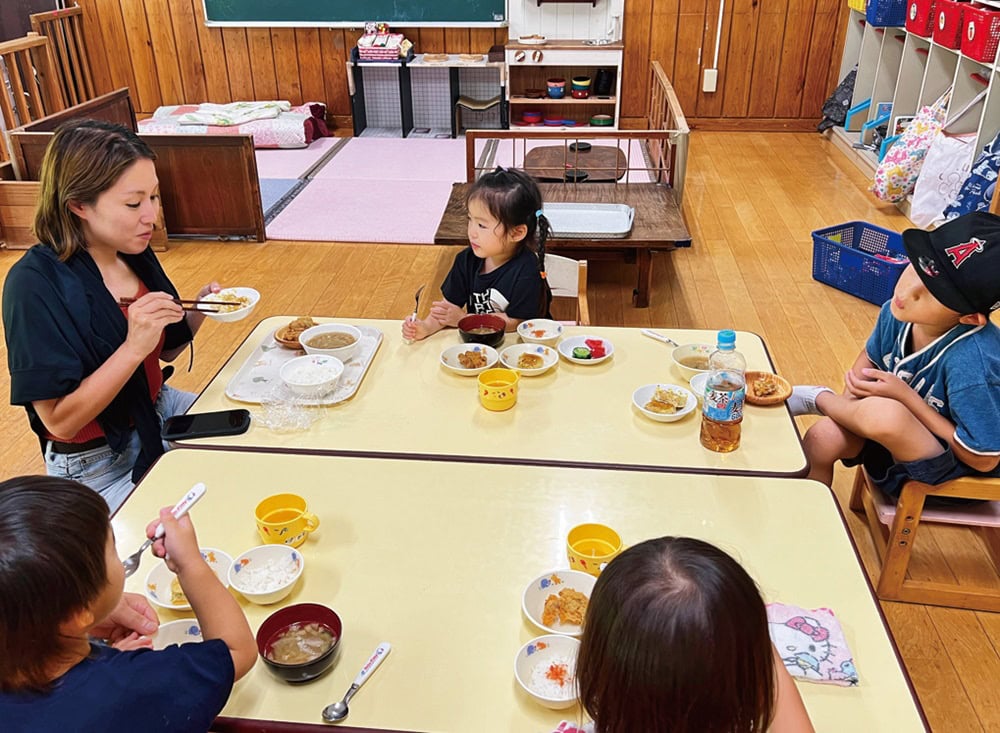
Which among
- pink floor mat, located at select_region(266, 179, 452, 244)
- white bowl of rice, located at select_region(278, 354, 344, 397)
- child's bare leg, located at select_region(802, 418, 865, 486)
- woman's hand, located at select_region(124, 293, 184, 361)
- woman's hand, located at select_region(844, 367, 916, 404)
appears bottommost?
pink floor mat, located at select_region(266, 179, 452, 244)

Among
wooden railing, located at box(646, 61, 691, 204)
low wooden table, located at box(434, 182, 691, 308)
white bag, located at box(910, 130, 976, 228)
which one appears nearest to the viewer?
low wooden table, located at box(434, 182, 691, 308)

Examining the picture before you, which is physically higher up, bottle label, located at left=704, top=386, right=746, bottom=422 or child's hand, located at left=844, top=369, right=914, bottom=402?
bottle label, located at left=704, top=386, right=746, bottom=422

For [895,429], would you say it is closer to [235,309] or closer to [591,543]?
[591,543]

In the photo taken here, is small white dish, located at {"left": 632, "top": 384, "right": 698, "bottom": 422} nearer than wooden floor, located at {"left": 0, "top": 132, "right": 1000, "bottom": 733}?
Yes

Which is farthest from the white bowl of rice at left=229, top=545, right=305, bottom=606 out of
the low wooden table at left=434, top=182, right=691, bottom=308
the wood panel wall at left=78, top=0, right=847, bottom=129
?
the wood panel wall at left=78, top=0, right=847, bottom=129

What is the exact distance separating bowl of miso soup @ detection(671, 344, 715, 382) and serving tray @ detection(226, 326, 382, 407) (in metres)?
0.73

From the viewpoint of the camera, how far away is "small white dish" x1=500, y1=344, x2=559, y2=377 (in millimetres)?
1964

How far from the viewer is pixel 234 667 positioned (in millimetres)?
1133

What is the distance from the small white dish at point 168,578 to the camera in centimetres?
131

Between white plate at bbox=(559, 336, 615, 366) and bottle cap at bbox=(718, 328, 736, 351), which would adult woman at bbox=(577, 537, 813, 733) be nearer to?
bottle cap at bbox=(718, 328, 736, 351)

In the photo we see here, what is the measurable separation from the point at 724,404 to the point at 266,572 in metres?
0.89

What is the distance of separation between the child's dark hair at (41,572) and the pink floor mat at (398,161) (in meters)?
4.70

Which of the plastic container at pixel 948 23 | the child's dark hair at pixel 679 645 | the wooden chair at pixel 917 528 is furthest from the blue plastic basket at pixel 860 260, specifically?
the child's dark hair at pixel 679 645

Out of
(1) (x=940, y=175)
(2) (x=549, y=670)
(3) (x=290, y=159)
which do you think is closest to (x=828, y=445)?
(2) (x=549, y=670)
